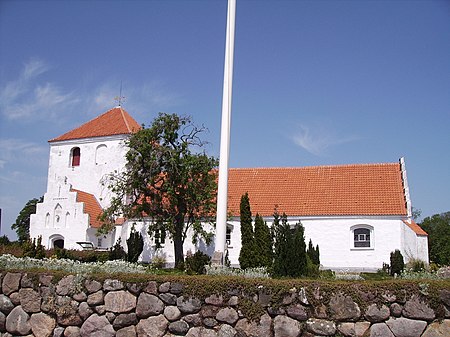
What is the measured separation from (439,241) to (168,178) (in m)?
22.3

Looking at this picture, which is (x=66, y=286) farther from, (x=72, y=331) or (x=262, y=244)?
(x=262, y=244)

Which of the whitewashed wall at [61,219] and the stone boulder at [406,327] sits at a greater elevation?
the whitewashed wall at [61,219]

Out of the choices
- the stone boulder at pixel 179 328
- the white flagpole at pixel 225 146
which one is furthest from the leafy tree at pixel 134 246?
the stone boulder at pixel 179 328

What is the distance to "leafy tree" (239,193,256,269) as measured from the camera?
1534 centimetres

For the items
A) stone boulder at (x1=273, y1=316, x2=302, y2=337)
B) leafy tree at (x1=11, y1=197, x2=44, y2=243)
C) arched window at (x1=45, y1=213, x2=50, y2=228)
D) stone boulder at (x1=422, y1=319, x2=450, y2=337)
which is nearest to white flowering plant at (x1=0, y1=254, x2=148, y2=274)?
stone boulder at (x1=273, y1=316, x2=302, y2=337)

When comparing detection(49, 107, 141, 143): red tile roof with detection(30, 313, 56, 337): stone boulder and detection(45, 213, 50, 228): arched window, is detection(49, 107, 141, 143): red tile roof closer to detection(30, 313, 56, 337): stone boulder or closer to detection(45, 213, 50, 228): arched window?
detection(45, 213, 50, 228): arched window

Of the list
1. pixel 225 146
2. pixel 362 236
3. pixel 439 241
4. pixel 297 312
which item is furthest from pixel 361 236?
pixel 297 312

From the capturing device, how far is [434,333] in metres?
6.37

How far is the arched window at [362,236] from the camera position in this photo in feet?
69.9

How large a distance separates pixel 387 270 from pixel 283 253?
29.9 ft

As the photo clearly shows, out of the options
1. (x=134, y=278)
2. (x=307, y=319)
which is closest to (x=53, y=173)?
(x=134, y=278)

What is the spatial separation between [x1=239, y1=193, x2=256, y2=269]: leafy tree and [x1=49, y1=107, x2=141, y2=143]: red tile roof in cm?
1218

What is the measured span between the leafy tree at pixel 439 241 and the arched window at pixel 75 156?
2377cm

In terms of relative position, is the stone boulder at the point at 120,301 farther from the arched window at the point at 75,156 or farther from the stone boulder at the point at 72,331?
the arched window at the point at 75,156
